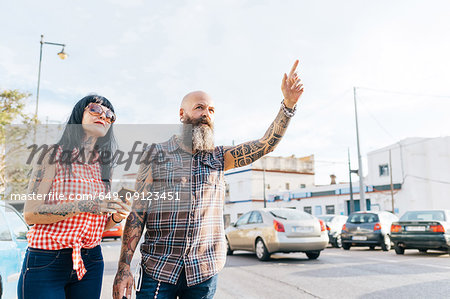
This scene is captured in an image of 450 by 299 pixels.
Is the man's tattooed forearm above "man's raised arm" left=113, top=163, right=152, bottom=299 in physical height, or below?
above

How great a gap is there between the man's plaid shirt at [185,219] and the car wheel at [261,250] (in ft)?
28.2

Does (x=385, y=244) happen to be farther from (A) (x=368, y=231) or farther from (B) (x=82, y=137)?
(B) (x=82, y=137)

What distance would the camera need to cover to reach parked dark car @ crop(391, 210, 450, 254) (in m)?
12.1

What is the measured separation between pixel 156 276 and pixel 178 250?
179 mm

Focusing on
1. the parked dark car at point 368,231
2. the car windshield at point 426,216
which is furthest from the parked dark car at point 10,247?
the parked dark car at point 368,231

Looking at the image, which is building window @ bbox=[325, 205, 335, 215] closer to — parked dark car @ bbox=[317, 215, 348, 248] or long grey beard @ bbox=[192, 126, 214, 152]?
parked dark car @ bbox=[317, 215, 348, 248]

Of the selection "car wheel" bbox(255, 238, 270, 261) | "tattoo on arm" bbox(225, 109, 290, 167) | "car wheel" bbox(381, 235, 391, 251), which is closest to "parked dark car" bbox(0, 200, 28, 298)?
"tattoo on arm" bbox(225, 109, 290, 167)

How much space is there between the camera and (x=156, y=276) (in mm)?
2221

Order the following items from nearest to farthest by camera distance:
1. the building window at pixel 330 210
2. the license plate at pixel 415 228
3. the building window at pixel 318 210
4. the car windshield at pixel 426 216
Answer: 1. the license plate at pixel 415 228
2. the car windshield at pixel 426 216
3. the building window at pixel 330 210
4. the building window at pixel 318 210

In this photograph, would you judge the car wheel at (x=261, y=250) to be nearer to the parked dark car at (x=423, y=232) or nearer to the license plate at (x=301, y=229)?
the license plate at (x=301, y=229)

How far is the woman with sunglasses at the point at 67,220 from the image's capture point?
2209 mm

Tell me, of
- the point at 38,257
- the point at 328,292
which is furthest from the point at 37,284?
the point at 328,292

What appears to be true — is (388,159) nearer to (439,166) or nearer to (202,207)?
(439,166)

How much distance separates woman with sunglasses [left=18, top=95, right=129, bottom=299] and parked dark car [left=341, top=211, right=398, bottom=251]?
46.1 ft
